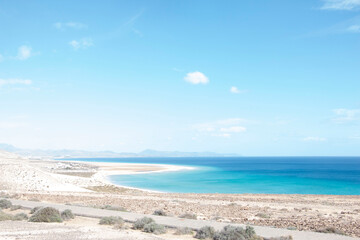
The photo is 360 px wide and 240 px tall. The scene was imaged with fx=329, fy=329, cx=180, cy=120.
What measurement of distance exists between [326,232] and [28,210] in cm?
1681

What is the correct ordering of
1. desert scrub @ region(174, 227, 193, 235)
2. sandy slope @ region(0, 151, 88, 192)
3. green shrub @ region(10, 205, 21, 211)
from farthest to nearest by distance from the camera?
1. sandy slope @ region(0, 151, 88, 192)
2. green shrub @ region(10, 205, 21, 211)
3. desert scrub @ region(174, 227, 193, 235)

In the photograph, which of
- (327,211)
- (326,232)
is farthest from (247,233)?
(327,211)

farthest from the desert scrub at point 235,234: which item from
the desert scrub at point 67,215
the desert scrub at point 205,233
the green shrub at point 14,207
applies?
the green shrub at point 14,207

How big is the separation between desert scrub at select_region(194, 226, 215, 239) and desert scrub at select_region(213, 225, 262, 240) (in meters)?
0.39

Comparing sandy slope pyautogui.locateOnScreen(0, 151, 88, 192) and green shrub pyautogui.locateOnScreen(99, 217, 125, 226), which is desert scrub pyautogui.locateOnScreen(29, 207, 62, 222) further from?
sandy slope pyautogui.locateOnScreen(0, 151, 88, 192)

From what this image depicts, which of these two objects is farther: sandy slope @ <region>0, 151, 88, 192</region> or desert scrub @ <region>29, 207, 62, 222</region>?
sandy slope @ <region>0, 151, 88, 192</region>

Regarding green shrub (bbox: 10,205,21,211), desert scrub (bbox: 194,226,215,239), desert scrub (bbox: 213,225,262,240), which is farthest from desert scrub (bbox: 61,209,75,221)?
desert scrub (bbox: 213,225,262,240)

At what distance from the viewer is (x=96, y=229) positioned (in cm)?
1423

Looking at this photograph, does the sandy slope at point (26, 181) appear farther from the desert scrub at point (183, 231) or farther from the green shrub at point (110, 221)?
the desert scrub at point (183, 231)

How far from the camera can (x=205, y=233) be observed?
43.2 feet

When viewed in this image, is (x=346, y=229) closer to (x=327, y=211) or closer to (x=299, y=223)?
(x=299, y=223)

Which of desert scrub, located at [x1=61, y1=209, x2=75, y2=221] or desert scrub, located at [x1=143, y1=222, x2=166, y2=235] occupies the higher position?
desert scrub, located at [x1=143, y1=222, x2=166, y2=235]

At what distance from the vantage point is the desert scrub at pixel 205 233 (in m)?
13.1

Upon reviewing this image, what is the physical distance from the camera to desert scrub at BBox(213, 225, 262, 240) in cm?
1219
